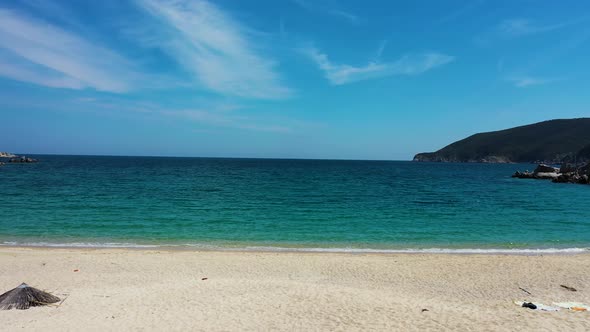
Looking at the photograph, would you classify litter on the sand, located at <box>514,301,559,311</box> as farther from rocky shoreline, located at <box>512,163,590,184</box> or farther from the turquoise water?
rocky shoreline, located at <box>512,163,590,184</box>

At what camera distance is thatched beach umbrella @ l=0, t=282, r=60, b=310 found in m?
9.57

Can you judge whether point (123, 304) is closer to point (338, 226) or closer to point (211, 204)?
point (338, 226)

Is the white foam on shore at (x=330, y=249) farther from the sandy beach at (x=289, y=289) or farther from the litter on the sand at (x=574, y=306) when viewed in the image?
the litter on the sand at (x=574, y=306)

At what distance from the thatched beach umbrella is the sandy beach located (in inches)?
12.2

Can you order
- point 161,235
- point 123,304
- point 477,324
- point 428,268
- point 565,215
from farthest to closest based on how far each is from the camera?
point 565,215 < point 161,235 < point 428,268 < point 123,304 < point 477,324

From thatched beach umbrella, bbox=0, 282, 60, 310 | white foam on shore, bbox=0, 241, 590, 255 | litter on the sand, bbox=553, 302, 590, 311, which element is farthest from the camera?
white foam on shore, bbox=0, 241, 590, 255

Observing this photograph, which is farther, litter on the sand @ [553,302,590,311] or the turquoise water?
the turquoise water

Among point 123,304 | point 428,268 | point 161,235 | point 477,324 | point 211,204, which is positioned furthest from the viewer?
point 211,204

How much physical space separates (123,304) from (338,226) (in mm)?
15204

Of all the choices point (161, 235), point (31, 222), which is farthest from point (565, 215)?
point (31, 222)

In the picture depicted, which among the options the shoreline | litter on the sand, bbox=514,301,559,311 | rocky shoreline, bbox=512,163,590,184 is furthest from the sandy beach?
rocky shoreline, bbox=512,163,590,184

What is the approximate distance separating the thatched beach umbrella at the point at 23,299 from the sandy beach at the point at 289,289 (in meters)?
0.31

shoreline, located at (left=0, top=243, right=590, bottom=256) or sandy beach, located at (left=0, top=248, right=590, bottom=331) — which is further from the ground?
sandy beach, located at (left=0, top=248, right=590, bottom=331)

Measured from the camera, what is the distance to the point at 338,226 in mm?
23484
